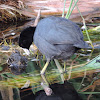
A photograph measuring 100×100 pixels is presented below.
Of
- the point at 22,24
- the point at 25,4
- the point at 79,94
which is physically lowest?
the point at 79,94

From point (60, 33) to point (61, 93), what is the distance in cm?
A: 77

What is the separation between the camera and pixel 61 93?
2.38 meters

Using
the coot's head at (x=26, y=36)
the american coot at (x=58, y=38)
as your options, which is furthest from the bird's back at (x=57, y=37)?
the coot's head at (x=26, y=36)

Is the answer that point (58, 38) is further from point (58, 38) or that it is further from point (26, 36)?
point (26, 36)

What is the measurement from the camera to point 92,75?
2.79 meters

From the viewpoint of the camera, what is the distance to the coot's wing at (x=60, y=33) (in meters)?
2.59

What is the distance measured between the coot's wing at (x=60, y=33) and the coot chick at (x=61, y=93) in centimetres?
53

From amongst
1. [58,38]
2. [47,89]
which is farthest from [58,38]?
[47,89]

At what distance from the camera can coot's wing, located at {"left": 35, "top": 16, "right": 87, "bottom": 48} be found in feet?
8.51

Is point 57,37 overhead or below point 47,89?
overhead

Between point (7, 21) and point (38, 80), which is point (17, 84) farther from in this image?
point (7, 21)

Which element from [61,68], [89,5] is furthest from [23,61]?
[89,5]

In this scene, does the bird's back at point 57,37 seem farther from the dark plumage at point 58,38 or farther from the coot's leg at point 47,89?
the coot's leg at point 47,89

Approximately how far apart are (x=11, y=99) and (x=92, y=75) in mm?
1149
